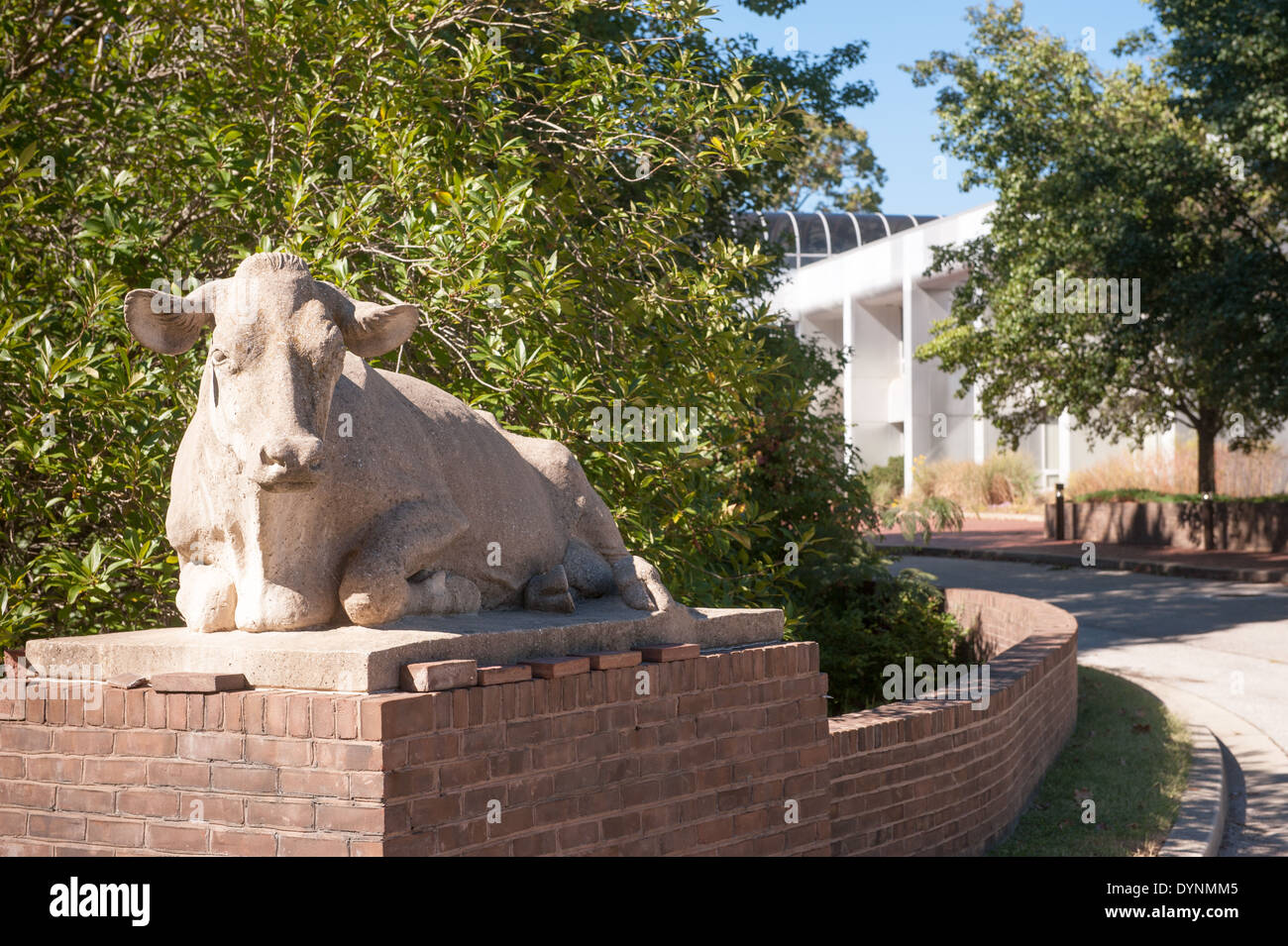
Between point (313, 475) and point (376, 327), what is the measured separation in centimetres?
68

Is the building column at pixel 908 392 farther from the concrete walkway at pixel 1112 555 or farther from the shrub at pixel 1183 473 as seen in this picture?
the concrete walkway at pixel 1112 555

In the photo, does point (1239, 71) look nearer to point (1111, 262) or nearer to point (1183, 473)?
point (1111, 262)

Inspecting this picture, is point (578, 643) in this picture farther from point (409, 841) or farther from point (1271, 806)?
point (1271, 806)

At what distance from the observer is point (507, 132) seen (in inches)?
→ 332

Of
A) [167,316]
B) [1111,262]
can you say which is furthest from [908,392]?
[167,316]

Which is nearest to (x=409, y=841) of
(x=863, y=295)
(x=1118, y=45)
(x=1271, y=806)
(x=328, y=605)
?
(x=328, y=605)

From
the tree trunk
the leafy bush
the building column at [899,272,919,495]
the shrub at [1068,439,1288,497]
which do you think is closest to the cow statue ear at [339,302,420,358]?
the leafy bush

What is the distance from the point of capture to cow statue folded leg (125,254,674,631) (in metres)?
3.97

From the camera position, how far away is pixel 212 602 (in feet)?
14.1

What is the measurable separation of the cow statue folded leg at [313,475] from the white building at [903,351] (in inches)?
1421

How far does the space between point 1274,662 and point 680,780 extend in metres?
11.9

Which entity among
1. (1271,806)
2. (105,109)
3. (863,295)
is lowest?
(1271,806)

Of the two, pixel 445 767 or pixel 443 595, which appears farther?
pixel 443 595

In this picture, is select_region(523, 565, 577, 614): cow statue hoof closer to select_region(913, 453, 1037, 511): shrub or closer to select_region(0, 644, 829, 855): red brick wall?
select_region(0, 644, 829, 855): red brick wall
